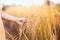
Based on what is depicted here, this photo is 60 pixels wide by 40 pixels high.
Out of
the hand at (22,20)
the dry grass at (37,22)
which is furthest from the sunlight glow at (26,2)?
the hand at (22,20)

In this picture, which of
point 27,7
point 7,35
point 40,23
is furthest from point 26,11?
point 7,35

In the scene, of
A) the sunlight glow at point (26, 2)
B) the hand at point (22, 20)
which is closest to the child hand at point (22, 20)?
the hand at point (22, 20)

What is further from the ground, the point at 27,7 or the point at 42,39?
the point at 27,7

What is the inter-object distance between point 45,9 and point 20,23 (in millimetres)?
266

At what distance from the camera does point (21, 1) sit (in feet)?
3.77

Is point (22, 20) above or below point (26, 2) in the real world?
below

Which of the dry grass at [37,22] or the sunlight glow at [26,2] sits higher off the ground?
the sunlight glow at [26,2]

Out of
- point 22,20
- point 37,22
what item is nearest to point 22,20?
point 22,20

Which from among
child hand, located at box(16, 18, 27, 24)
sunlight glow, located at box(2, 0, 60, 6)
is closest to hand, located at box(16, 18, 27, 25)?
child hand, located at box(16, 18, 27, 24)

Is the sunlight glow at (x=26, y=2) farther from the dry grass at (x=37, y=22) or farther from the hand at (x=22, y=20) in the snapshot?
the hand at (x=22, y=20)

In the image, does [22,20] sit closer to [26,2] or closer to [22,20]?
[22,20]

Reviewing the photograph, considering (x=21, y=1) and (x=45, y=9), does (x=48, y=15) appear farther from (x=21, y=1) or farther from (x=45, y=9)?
(x=21, y=1)

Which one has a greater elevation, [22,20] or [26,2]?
[26,2]

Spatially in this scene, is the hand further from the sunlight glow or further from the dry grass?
the sunlight glow
